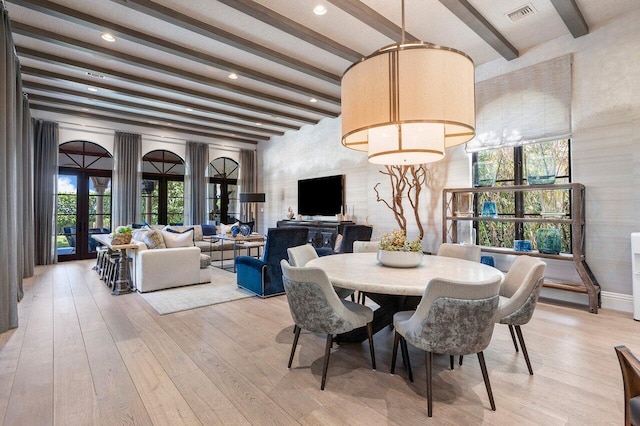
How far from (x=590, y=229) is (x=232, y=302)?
15.0 feet

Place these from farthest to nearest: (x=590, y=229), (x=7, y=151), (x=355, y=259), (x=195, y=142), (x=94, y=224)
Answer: (x=195, y=142) < (x=94, y=224) < (x=590, y=229) < (x=7, y=151) < (x=355, y=259)

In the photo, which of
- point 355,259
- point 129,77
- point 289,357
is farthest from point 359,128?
point 129,77

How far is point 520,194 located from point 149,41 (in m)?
5.46

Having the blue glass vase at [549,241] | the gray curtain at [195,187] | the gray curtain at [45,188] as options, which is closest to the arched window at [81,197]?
the gray curtain at [45,188]

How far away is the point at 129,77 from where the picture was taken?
5133mm

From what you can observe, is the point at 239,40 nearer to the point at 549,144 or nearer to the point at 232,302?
the point at 232,302

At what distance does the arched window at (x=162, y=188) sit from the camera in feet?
28.7

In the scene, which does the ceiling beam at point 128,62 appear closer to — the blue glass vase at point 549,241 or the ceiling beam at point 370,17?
the ceiling beam at point 370,17

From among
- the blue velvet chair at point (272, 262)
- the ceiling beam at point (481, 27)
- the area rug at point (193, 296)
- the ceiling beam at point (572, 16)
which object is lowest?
the area rug at point (193, 296)

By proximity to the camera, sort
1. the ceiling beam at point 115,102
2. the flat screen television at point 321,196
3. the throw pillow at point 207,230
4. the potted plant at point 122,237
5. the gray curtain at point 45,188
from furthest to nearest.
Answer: the throw pillow at point 207,230 < the flat screen television at point 321,196 < the gray curtain at point 45,188 < the ceiling beam at point 115,102 < the potted plant at point 122,237

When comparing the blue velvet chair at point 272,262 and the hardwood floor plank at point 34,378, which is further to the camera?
the blue velvet chair at point 272,262

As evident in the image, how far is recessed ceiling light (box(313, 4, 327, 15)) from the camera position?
349 cm

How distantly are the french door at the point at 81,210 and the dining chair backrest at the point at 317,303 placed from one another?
7873 mm

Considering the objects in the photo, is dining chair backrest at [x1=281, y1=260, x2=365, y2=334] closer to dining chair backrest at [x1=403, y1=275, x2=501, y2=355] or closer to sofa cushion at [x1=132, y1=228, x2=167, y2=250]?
dining chair backrest at [x1=403, y1=275, x2=501, y2=355]
